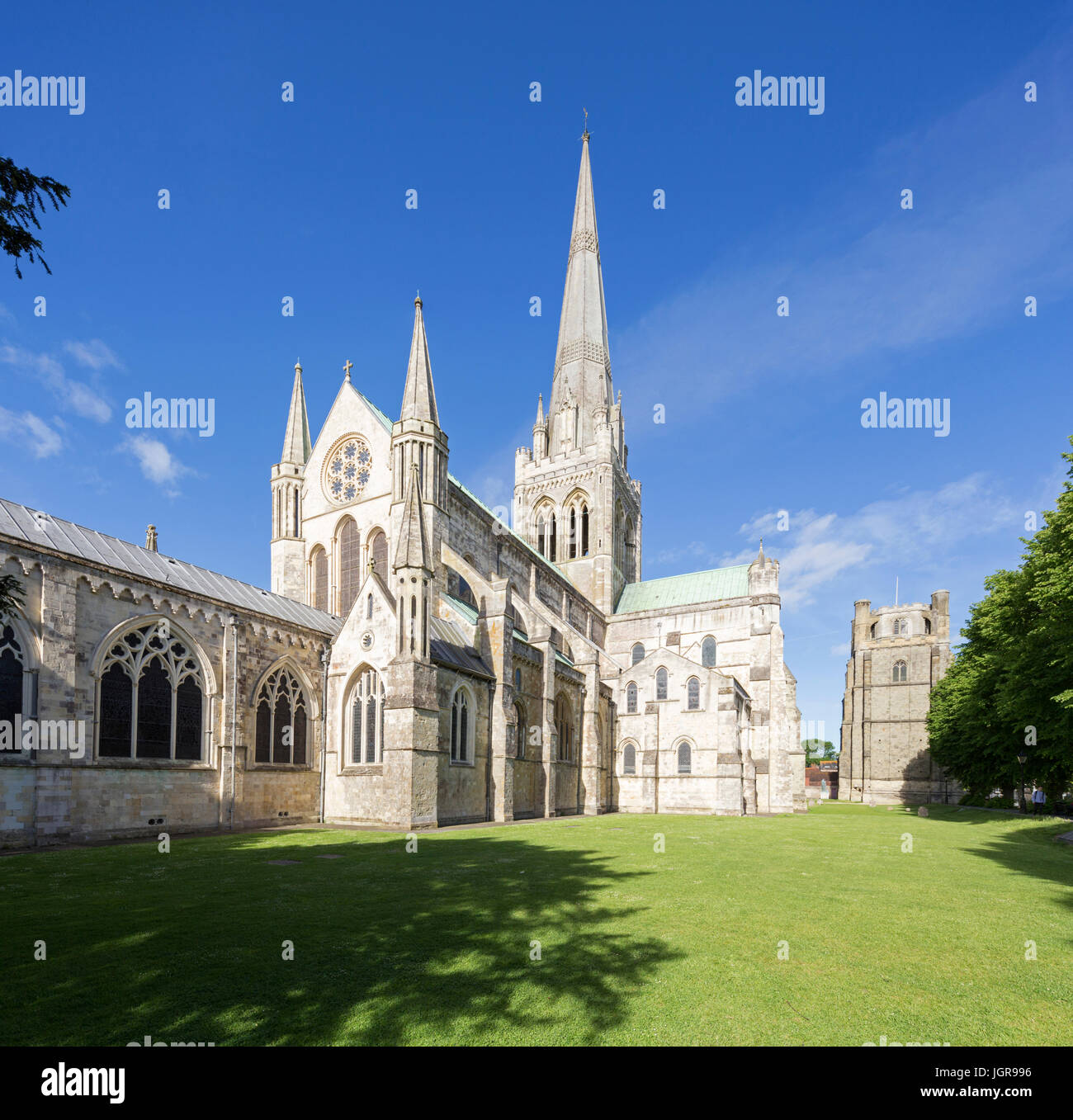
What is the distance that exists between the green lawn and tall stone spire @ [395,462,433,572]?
11.8 meters

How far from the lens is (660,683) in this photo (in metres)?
42.6

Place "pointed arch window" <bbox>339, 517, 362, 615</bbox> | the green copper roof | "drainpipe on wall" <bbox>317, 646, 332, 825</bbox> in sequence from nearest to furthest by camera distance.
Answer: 1. "drainpipe on wall" <bbox>317, 646, 332, 825</bbox>
2. "pointed arch window" <bbox>339, 517, 362, 615</bbox>
3. the green copper roof

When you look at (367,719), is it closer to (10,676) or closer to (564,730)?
(10,676)

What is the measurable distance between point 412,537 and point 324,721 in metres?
9.21

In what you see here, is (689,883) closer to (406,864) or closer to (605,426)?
(406,864)

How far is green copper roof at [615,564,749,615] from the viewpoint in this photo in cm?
5359

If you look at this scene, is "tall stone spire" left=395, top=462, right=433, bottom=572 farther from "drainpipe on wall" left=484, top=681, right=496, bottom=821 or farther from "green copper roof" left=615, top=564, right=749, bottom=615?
"green copper roof" left=615, top=564, right=749, bottom=615

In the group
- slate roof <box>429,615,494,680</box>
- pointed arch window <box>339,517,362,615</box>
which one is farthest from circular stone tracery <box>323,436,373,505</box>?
slate roof <box>429,615,494,680</box>

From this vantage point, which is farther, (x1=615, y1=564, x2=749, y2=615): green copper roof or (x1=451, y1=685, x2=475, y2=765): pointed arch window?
(x1=615, y1=564, x2=749, y2=615): green copper roof

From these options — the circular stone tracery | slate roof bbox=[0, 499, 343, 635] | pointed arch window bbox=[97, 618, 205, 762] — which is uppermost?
the circular stone tracery

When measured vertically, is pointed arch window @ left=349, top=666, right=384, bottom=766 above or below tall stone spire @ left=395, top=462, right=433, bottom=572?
below

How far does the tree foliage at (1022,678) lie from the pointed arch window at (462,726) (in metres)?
20.2

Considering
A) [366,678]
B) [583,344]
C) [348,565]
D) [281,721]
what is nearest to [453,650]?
[366,678]

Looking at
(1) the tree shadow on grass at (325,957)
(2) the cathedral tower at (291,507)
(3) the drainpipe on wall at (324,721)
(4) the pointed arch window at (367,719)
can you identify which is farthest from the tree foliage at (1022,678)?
(2) the cathedral tower at (291,507)
